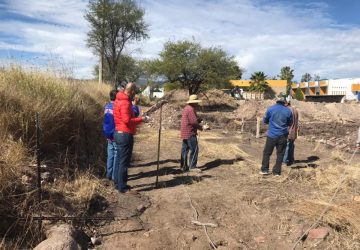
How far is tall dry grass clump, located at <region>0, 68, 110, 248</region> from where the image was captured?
4.92 meters

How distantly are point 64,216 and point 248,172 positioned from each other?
4844 millimetres

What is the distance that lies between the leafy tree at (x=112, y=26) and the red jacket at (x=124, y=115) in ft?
81.4

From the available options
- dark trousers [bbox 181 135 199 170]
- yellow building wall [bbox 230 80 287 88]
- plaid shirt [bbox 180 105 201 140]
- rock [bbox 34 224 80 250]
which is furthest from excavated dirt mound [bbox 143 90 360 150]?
yellow building wall [bbox 230 80 287 88]

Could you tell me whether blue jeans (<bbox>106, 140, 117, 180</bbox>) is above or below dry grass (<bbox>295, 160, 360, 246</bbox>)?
above

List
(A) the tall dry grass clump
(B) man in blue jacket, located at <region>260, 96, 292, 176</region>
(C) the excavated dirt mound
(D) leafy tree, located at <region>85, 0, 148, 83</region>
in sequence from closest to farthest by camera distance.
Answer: (A) the tall dry grass clump < (B) man in blue jacket, located at <region>260, 96, 292, 176</region> < (C) the excavated dirt mound < (D) leafy tree, located at <region>85, 0, 148, 83</region>

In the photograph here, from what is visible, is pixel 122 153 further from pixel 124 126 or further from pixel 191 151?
pixel 191 151

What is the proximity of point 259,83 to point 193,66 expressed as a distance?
129ft

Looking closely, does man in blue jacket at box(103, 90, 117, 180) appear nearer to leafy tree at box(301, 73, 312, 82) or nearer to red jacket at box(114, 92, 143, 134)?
red jacket at box(114, 92, 143, 134)

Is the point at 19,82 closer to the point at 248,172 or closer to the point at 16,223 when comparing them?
the point at 16,223

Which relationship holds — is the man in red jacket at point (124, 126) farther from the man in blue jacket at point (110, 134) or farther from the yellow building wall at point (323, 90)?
the yellow building wall at point (323, 90)

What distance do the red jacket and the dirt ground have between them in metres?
1.10

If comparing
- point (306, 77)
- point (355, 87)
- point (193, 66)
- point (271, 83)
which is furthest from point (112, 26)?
point (306, 77)

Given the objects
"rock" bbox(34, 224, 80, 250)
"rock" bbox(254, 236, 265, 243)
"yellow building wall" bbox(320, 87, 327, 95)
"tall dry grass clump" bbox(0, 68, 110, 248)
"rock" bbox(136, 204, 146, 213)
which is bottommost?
"rock" bbox(254, 236, 265, 243)

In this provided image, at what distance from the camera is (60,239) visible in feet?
14.0
